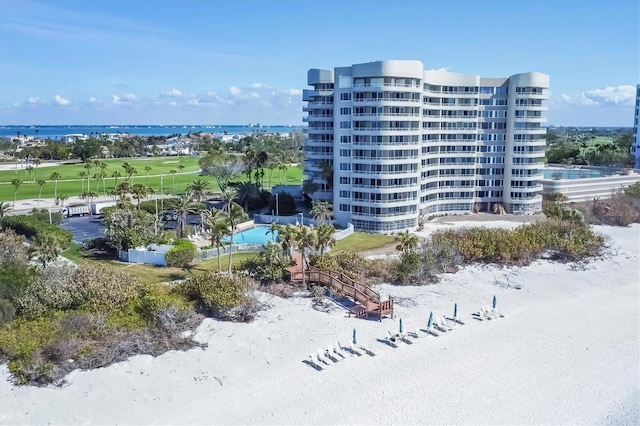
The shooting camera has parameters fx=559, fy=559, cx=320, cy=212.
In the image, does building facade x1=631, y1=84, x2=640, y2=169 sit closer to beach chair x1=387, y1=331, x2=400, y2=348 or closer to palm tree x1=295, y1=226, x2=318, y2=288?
palm tree x1=295, y1=226, x2=318, y2=288

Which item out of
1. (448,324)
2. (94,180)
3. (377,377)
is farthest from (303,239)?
(94,180)

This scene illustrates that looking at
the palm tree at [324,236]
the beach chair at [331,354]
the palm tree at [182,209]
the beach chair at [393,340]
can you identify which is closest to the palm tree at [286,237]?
the palm tree at [324,236]

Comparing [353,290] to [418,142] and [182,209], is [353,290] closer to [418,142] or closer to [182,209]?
[182,209]

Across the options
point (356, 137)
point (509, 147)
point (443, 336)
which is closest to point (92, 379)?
point (443, 336)

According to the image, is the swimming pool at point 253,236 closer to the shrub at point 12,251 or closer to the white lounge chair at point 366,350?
the shrub at point 12,251

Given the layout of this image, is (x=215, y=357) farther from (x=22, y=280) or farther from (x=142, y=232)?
(x=142, y=232)
